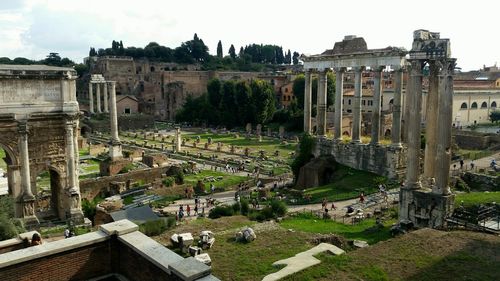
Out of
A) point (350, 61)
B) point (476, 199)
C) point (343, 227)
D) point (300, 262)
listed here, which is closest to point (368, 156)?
point (350, 61)

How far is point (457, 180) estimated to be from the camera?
78.6 ft

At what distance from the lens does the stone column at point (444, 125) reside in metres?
15.5

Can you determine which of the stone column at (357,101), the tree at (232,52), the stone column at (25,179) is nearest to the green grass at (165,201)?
the stone column at (25,179)

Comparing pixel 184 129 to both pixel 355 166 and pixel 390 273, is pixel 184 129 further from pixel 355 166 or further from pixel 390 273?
pixel 390 273

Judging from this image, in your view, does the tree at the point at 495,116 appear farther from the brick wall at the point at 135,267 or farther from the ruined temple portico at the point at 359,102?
the brick wall at the point at 135,267

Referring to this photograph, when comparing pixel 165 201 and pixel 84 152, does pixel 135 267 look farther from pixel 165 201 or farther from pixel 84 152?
pixel 84 152

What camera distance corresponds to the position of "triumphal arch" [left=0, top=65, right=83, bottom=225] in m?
19.7

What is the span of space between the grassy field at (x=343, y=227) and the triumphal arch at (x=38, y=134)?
10409 mm

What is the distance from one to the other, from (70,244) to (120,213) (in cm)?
1239

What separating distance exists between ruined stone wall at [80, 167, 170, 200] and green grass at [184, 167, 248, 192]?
6.74 ft

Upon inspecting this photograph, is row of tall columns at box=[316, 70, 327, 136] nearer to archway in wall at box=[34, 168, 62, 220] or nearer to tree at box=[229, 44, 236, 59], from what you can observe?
archway in wall at box=[34, 168, 62, 220]

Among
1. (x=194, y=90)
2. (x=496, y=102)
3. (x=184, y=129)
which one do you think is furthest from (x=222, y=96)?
(x=496, y=102)

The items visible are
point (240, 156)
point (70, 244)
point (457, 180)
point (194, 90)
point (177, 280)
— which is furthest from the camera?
point (194, 90)

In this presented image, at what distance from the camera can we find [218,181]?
1262 inches
